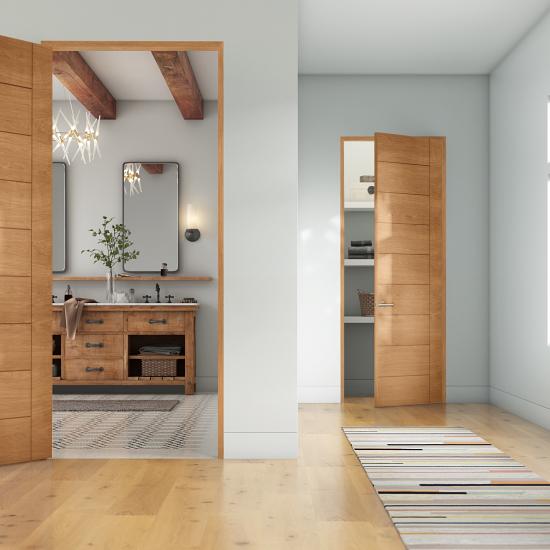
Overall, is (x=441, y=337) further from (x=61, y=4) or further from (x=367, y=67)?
(x=61, y=4)

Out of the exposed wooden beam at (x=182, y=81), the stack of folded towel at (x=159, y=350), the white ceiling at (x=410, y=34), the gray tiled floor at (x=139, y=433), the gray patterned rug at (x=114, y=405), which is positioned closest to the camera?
the gray tiled floor at (x=139, y=433)

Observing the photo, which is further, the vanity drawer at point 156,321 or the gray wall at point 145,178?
the gray wall at point 145,178

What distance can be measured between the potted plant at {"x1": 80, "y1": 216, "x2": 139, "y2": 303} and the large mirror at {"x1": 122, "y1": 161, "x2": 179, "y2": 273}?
A: 78 mm

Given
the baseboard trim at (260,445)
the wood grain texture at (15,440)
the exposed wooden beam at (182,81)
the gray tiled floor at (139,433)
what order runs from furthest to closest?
1. the exposed wooden beam at (182,81)
2. the gray tiled floor at (139,433)
3. the baseboard trim at (260,445)
4. the wood grain texture at (15,440)

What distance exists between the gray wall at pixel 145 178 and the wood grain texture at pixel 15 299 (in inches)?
133

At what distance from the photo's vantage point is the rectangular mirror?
7.41m

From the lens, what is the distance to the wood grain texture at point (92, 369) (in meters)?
6.80

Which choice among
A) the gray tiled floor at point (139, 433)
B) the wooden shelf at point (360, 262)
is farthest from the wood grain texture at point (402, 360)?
the gray tiled floor at point (139, 433)

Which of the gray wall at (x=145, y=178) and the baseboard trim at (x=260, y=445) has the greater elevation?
the gray wall at (x=145, y=178)

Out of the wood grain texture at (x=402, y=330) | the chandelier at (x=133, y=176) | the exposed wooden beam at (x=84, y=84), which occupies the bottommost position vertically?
the wood grain texture at (x=402, y=330)

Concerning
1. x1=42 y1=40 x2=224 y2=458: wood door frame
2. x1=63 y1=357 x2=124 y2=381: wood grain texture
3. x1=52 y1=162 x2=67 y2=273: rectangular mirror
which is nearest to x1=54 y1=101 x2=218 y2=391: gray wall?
x1=52 y1=162 x2=67 y2=273: rectangular mirror

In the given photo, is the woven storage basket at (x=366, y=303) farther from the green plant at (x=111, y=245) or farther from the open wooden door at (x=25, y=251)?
the open wooden door at (x=25, y=251)

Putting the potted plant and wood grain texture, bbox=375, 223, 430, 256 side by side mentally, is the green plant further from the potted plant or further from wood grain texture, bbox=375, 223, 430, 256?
wood grain texture, bbox=375, 223, 430, 256

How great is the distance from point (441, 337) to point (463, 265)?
0.70 m
